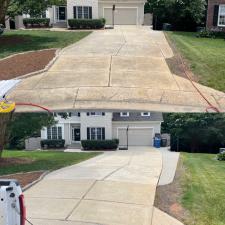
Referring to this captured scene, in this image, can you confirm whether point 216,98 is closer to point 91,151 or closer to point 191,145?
point 191,145

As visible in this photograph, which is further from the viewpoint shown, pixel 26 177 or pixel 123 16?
pixel 123 16

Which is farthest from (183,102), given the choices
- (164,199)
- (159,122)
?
(164,199)

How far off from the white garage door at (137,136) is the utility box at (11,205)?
7.87m

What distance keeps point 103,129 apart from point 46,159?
211 cm

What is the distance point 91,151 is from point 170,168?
255 cm

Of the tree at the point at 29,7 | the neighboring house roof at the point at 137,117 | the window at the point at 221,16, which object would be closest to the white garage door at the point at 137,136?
the neighboring house roof at the point at 137,117

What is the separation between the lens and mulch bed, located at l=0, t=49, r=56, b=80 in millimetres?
21781

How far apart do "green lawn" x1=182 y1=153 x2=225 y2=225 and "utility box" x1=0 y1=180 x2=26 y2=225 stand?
385 centimetres

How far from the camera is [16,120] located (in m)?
13.9

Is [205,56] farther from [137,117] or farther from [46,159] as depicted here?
[46,159]

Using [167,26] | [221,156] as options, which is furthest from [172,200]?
[167,26]

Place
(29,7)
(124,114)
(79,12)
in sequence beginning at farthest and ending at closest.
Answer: (79,12) → (29,7) → (124,114)

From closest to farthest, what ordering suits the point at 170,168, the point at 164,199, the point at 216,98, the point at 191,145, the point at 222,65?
the point at 164,199 < the point at 170,168 < the point at 191,145 < the point at 216,98 < the point at 222,65

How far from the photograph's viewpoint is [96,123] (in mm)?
13977
